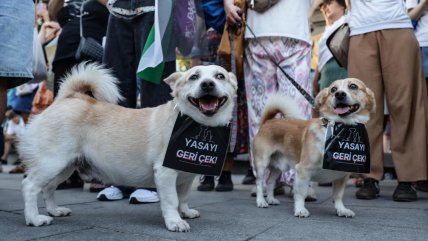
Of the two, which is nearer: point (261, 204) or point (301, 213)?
point (301, 213)

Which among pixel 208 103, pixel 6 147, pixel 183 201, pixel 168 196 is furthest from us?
pixel 6 147

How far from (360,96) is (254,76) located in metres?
1.29

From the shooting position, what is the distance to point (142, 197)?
11.8 feet

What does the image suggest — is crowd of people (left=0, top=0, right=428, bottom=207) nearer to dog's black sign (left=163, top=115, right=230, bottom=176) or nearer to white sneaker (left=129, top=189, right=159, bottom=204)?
white sneaker (left=129, top=189, right=159, bottom=204)

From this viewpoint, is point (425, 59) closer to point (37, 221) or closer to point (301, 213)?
point (301, 213)

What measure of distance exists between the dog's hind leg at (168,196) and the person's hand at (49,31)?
3.55 metres

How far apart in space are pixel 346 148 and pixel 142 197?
5.68ft

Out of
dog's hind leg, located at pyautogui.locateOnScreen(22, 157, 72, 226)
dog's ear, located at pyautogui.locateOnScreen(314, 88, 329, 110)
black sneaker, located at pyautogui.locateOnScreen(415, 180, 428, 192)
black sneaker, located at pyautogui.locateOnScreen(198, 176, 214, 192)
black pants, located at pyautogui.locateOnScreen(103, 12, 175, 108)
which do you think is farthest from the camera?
black sneaker, located at pyautogui.locateOnScreen(198, 176, 214, 192)

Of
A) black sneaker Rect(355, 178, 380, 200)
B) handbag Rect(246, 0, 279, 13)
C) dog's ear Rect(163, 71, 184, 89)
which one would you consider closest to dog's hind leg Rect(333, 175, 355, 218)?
black sneaker Rect(355, 178, 380, 200)

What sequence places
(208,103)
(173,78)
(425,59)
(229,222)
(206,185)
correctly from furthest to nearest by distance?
(206,185), (425,59), (173,78), (229,222), (208,103)

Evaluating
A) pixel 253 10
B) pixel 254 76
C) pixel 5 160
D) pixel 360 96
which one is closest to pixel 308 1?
pixel 253 10

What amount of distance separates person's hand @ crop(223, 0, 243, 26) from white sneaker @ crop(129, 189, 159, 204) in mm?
1895

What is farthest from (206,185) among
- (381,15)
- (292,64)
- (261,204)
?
(381,15)

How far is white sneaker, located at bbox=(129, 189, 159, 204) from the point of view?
11.8 feet
